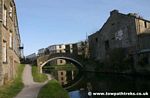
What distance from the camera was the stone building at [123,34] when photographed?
178 feet

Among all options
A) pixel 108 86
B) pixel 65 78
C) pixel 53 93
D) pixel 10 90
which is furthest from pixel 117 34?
pixel 10 90

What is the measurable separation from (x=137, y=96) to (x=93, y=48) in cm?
5617

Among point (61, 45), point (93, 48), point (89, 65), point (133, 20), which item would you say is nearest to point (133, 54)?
point (133, 20)

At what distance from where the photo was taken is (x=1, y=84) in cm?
1903

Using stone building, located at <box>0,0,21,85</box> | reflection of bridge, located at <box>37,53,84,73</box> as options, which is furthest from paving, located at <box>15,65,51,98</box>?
reflection of bridge, located at <box>37,53,84,73</box>

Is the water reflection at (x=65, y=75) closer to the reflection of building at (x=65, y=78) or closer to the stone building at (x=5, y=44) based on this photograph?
the reflection of building at (x=65, y=78)

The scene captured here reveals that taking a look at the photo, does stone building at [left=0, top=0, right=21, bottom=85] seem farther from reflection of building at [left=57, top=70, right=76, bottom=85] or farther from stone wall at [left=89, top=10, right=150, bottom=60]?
stone wall at [left=89, top=10, right=150, bottom=60]

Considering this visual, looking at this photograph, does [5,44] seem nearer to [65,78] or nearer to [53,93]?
[53,93]

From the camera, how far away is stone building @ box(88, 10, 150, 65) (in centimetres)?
5419

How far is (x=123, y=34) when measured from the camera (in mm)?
59844

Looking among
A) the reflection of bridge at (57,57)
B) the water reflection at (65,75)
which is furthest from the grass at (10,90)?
the reflection of bridge at (57,57)

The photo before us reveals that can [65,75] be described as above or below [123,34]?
below

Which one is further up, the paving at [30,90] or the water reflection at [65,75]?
the paving at [30,90]

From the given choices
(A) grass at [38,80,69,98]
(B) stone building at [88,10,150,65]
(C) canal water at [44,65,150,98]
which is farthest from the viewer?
(B) stone building at [88,10,150,65]
